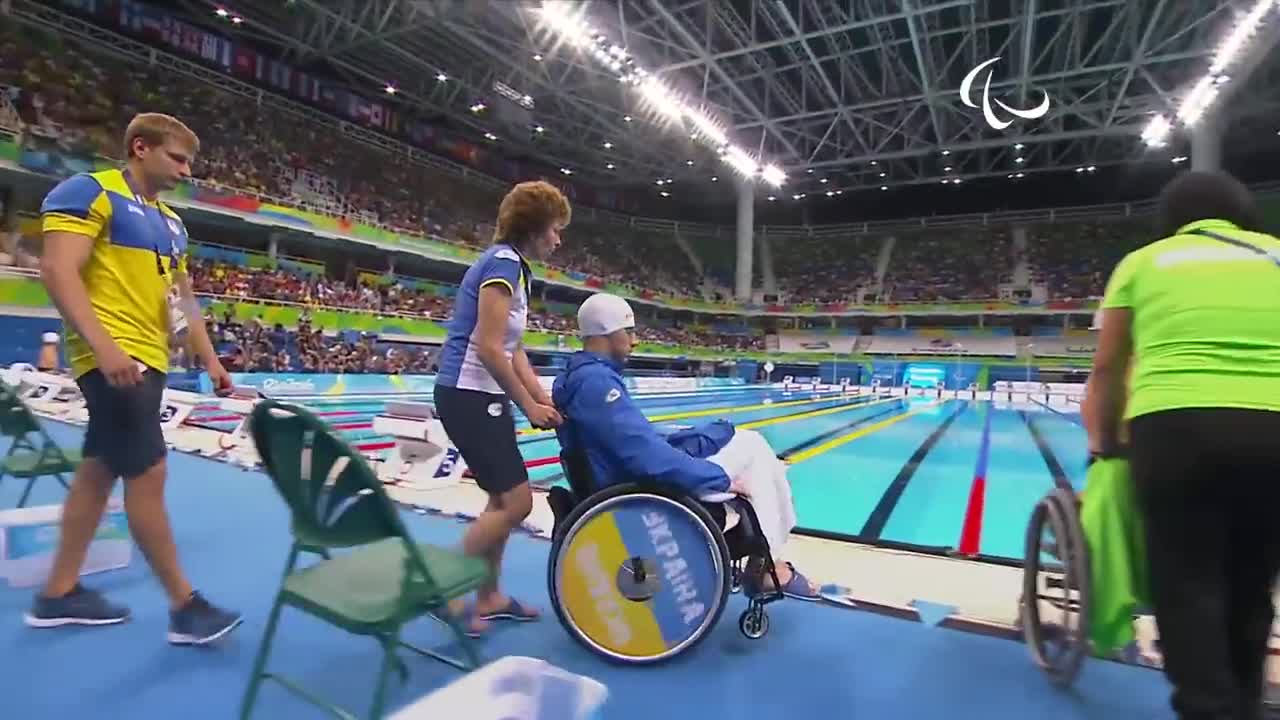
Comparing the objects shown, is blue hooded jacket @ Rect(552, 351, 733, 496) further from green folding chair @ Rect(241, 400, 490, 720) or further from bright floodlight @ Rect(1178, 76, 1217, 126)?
bright floodlight @ Rect(1178, 76, 1217, 126)

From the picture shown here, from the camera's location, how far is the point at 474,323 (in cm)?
212

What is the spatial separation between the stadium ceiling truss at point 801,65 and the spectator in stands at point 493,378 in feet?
46.9

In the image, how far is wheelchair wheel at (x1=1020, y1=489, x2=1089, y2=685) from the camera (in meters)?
1.56

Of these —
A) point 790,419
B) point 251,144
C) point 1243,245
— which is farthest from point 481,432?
point 251,144

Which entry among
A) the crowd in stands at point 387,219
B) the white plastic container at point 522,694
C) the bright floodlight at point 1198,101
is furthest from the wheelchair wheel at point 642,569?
the bright floodlight at point 1198,101

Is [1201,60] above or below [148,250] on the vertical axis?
above

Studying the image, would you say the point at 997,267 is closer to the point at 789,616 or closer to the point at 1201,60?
the point at 1201,60

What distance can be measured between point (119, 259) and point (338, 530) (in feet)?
4.10

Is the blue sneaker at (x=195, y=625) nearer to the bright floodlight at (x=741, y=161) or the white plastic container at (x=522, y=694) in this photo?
the white plastic container at (x=522, y=694)

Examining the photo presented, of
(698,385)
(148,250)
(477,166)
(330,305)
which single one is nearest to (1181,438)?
(148,250)

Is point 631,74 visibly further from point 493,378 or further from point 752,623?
point 752,623

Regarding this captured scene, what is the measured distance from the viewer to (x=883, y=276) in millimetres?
33531

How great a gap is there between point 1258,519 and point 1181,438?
173 millimetres

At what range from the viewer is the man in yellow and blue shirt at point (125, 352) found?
185 cm
